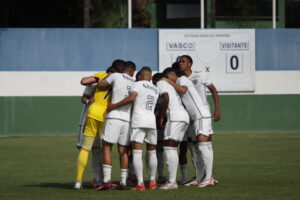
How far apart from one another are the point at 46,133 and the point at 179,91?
Result: 10.8 metres

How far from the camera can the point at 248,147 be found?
→ 2059cm

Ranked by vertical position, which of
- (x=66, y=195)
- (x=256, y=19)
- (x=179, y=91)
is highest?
(x=256, y=19)

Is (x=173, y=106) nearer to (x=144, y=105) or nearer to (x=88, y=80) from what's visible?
(x=144, y=105)

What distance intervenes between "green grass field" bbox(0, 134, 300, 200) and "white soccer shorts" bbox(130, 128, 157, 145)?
794mm

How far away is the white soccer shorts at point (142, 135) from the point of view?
12.9 metres

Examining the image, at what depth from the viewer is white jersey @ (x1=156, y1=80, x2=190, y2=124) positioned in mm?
13109

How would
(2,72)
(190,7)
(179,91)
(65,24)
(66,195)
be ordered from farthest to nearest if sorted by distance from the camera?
(65,24) < (190,7) < (2,72) < (179,91) < (66,195)

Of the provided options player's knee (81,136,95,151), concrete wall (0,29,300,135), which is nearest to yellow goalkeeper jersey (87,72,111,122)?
player's knee (81,136,95,151)

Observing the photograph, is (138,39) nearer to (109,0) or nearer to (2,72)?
(2,72)

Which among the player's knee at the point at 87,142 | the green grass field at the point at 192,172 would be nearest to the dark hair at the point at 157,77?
the player's knee at the point at 87,142

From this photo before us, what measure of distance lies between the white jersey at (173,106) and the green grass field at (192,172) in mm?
1114

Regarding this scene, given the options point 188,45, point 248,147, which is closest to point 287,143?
point 248,147

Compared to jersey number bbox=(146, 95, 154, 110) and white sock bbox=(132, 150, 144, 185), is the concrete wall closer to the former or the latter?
jersey number bbox=(146, 95, 154, 110)

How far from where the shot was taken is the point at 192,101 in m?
13.5
